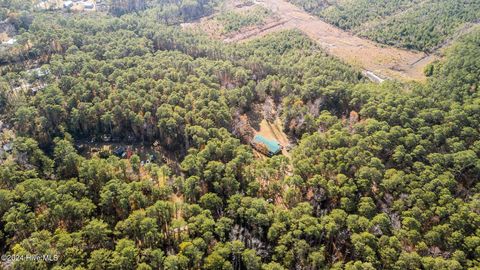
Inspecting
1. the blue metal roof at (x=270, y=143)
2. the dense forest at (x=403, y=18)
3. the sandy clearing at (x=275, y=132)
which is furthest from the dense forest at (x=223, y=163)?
the dense forest at (x=403, y=18)

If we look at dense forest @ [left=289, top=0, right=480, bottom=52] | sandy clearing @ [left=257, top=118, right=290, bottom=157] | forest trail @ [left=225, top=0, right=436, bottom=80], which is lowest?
sandy clearing @ [left=257, top=118, right=290, bottom=157]

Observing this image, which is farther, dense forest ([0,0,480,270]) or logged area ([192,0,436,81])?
logged area ([192,0,436,81])

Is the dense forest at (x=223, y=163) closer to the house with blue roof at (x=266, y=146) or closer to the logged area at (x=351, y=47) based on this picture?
the house with blue roof at (x=266, y=146)

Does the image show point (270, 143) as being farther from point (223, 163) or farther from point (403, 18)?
point (403, 18)

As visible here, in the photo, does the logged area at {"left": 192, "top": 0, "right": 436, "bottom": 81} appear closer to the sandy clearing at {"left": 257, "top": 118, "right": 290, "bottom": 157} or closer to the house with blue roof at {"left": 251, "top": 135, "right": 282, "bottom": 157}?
the sandy clearing at {"left": 257, "top": 118, "right": 290, "bottom": 157}

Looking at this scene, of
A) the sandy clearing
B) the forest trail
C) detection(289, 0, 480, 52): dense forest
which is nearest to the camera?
the sandy clearing

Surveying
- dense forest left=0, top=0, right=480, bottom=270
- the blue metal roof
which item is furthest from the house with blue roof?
dense forest left=0, top=0, right=480, bottom=270

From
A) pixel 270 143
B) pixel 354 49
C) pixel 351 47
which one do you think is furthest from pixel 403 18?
pixel 270 143
